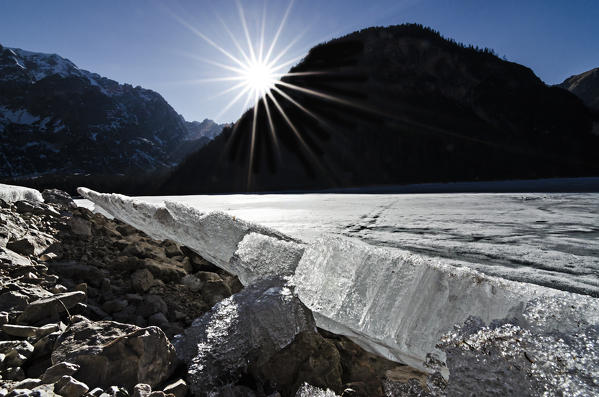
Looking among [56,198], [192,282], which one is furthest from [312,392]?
[56,198]

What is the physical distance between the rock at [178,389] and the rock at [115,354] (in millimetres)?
38

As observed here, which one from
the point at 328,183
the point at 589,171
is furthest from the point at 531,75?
the point at 328,183

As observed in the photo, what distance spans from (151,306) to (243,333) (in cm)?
60

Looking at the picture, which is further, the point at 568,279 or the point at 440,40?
the point at 440,40

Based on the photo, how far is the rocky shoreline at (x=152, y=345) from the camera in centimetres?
74

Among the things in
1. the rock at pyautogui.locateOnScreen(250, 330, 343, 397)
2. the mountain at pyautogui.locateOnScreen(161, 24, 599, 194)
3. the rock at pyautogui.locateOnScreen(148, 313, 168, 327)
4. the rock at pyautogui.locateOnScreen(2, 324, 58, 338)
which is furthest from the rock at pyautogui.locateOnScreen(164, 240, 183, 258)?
the mountain at pyautogui.locateOnScreen(161, 24, 599, 194)

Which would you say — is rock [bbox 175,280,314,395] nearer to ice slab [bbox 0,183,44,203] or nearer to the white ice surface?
the white ice surface

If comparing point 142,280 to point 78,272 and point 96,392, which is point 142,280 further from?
point 96,392

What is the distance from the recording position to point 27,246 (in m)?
1.54

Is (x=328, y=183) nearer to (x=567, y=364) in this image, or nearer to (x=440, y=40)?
(x=440, y=40)

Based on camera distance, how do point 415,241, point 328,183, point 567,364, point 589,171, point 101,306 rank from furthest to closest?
point 328,183, point 589,171, point 415,241, point 101,306, point 567,364

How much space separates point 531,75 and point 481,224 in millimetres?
27089

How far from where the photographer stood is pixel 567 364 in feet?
1.58

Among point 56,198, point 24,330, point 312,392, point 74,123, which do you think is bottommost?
point 312,392
